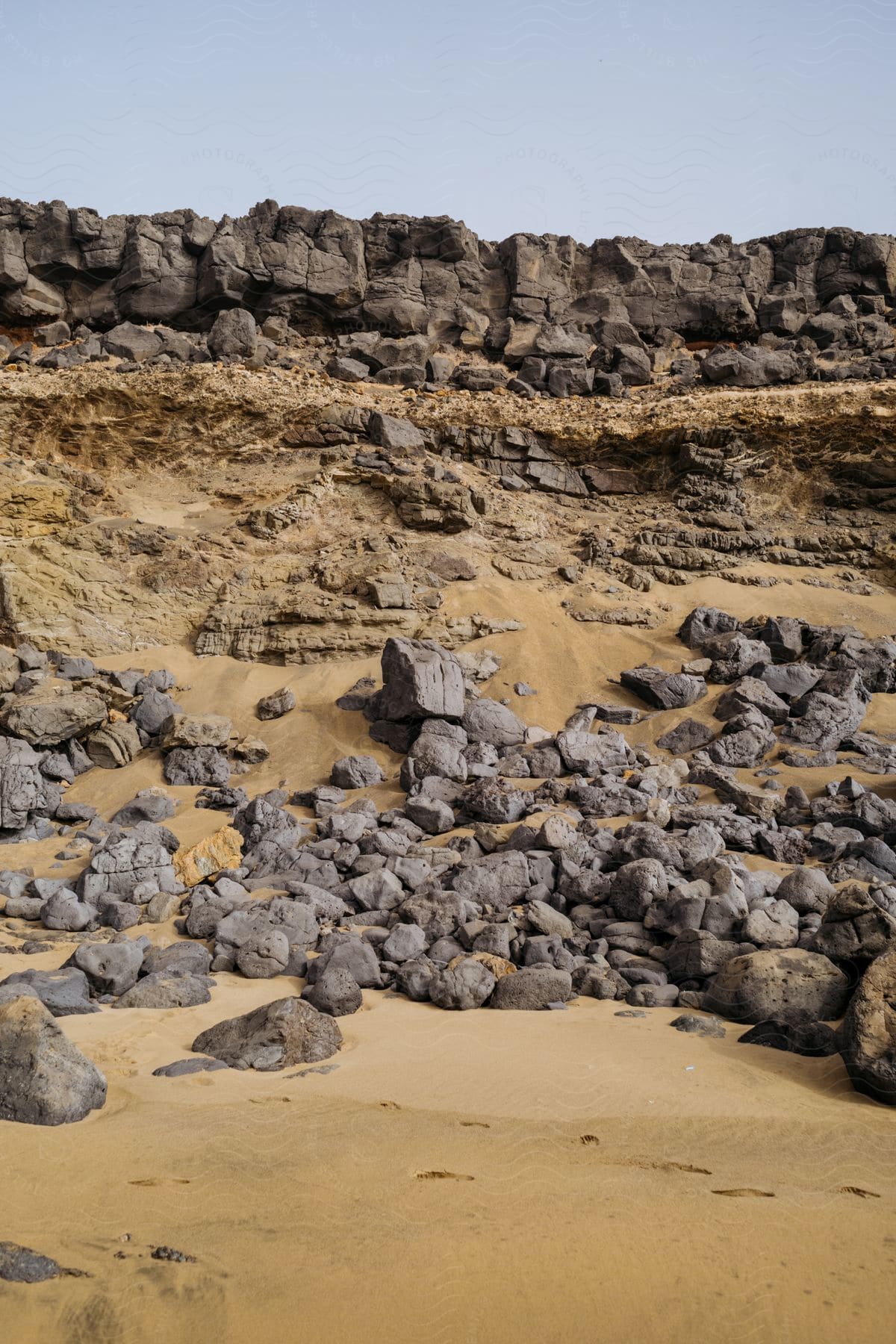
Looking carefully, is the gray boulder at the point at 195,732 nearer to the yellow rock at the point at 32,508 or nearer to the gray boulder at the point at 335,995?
the yellow rock at the point at 32,508

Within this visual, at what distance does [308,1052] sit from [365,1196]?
1.30m

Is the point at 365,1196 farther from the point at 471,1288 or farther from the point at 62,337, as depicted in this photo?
the point at 62,337

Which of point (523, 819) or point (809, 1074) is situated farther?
point (523, 819)

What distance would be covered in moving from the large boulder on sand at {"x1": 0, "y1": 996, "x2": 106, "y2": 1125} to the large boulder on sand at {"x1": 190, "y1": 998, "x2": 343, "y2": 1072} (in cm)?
67

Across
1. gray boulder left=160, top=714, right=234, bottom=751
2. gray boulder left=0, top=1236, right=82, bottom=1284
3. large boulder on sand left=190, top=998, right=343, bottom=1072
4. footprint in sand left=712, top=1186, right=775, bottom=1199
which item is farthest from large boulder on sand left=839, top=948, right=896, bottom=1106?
gray boulder left=160, top=714, right=234, bottom=751

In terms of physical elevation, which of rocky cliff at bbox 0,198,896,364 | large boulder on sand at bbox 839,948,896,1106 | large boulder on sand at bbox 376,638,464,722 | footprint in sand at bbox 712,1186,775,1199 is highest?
rocky cliff at bbox 0,198,896,364

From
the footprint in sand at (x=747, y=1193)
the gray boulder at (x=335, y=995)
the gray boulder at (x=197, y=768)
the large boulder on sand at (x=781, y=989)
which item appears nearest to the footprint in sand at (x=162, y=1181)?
the footprint in sand at (x=747, y=1193)

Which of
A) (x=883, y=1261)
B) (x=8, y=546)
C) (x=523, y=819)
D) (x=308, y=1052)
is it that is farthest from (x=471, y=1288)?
(x=8, y=546)

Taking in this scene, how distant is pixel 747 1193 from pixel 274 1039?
1985 millimetres

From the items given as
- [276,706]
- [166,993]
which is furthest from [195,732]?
[166,993]

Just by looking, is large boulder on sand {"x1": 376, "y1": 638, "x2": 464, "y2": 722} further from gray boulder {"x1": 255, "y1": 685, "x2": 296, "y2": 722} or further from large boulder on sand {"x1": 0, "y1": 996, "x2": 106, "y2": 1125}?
large boulder on sand {"x1": 0, "y1": 996, "x2": 106, "y2": 1125}

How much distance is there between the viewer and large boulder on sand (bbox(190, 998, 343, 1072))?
3.46 metres

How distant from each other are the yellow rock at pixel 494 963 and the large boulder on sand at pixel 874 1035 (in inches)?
66.9

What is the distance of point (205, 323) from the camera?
1681 cm
